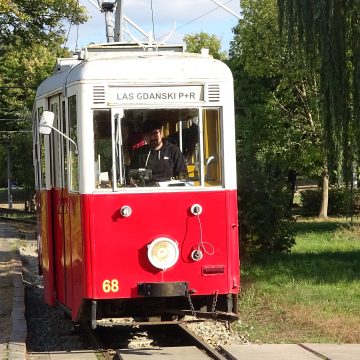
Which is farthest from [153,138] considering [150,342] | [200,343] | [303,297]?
[303,297]

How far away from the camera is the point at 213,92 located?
9.70 meters

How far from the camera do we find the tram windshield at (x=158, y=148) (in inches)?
377

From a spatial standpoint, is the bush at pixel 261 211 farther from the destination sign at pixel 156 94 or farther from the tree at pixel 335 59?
the destination sign at pixel 156 94

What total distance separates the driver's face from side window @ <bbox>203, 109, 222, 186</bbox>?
0.48 metres

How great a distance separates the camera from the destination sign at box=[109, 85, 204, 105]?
377 inches

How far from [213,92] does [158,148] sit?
0.82 m

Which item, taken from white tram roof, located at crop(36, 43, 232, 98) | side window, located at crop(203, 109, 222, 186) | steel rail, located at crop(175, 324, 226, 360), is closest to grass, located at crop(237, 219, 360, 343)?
steel rail, located at crop(175, 324, 226, 360)

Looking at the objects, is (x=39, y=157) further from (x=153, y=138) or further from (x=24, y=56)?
(x=24, y=56)

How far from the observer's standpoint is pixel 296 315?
12031 mm

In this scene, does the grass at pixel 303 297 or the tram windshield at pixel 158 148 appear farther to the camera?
the grass at pixel 303 297

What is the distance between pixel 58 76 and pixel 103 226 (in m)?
2.26

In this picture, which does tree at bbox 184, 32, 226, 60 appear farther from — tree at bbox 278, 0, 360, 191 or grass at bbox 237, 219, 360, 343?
tree at bbox 278, 0, 360, 191

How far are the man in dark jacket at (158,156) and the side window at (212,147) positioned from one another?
→ 257 millimetres

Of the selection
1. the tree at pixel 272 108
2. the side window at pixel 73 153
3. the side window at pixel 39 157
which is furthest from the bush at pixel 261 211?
the tree at pixel 272 108
